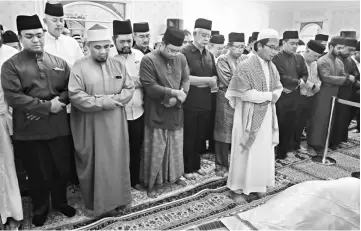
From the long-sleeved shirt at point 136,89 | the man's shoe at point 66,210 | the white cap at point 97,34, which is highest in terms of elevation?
the white cap at point 97,34

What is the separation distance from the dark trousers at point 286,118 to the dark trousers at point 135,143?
6.20 feet

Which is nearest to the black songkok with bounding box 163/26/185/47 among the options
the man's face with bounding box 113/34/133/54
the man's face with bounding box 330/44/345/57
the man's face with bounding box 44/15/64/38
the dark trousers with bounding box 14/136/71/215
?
the man's face with bounding box 113/34/133/54

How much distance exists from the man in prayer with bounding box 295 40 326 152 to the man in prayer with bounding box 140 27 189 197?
6.32ft

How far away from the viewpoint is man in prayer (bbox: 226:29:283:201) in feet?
9.19

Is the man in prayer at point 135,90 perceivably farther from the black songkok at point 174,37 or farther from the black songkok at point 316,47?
the black songkok at point 316,47

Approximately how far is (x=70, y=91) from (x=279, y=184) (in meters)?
2.42

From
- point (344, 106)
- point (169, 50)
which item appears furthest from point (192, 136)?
point (344, 106)

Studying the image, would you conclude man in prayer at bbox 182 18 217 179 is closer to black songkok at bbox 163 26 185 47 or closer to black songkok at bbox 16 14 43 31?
black songkok at bbox 163 26 185 47

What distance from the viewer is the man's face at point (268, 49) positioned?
2.76 metres

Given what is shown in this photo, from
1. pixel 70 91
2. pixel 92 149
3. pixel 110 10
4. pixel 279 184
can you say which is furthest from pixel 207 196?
pixel 110 10

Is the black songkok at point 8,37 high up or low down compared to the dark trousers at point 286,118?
up

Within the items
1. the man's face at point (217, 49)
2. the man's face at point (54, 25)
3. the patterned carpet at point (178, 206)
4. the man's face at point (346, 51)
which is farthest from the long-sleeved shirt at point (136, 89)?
the man's face at point (346, 51)

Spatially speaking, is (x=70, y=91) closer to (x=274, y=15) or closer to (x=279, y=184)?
(x=279, y=184)

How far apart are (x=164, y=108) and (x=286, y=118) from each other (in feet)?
6.57
